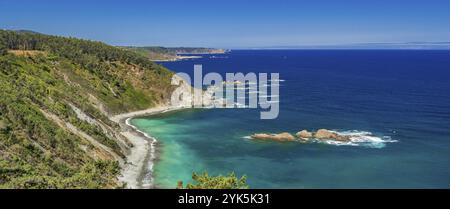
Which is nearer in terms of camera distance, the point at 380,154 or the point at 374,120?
the point at 380,154

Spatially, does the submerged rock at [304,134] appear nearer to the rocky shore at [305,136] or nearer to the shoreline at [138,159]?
the rocky shore at [305,136]

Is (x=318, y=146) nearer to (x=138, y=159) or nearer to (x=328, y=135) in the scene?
(x=328, y=135)

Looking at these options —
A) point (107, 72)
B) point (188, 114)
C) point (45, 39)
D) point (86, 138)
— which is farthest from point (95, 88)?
point (86, 138)

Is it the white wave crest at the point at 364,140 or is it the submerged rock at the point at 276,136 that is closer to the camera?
→ the white wave crest at the point at 364,140

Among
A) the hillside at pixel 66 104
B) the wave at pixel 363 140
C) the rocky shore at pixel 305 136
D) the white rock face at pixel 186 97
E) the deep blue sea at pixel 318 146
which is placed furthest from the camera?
the white rock face at pixel 186 97

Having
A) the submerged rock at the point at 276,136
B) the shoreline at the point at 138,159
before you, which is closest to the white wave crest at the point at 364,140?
the submerged rock at the point at 276,136

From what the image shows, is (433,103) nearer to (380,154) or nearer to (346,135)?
(346,135)
